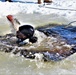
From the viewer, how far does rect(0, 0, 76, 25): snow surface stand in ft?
36.8

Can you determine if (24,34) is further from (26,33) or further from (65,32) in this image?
(65,32)

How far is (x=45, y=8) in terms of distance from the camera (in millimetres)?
12086

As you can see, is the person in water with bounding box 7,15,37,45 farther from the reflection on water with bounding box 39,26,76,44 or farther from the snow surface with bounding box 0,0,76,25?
the snow surface with bounding box 0,0,76,25

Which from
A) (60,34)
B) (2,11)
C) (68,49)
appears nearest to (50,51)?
(68,49)

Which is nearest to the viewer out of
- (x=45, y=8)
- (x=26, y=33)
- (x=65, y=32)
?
(x=26, y=33)

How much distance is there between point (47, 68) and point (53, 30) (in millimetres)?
2948

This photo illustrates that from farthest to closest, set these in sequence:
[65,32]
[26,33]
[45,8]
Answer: [45,8], [65,32], [26,33]

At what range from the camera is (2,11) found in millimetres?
11586

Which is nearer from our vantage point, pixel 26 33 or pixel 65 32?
pixel 26 33

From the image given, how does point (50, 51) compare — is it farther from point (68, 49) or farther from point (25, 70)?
point (25, 70)

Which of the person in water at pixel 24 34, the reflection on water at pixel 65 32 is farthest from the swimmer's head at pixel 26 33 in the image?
the reflection on water at pixel 65 32

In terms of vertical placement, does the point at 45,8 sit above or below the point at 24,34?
below

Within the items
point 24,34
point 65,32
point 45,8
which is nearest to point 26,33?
point 24,34

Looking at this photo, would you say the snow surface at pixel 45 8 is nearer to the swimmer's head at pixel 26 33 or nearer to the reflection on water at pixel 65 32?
the reflection on water at pixel 65 32
